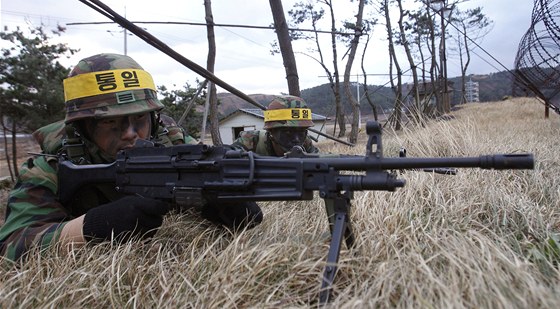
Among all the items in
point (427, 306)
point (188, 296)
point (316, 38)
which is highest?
point (316, 38)

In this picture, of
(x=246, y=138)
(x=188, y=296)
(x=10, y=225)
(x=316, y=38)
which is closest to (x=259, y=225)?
(x=188, y=296)

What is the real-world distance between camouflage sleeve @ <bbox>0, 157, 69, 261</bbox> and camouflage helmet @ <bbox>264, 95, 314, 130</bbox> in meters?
2.75

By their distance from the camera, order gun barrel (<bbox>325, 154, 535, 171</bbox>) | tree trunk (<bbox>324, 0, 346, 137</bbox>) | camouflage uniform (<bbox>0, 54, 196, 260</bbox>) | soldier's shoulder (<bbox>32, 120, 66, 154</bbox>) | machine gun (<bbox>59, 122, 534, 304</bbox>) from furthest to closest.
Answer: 1. tree trunk (<bbox>324, 0, 346, 137</bbox>)
2. soldier's shoulder (<bbox>32, 120, 66, 154</bbox>)
3. camouflage uniform (<bbox>0, 54, 196, 260</bbox>)
4. machine gun (<bbox>59, 122, 534, 304</bbox>)
5. gun barrel (<bbox>325, 154, 535, 171</bbox>)

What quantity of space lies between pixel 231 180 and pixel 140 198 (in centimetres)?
59

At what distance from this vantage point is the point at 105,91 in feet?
7.90

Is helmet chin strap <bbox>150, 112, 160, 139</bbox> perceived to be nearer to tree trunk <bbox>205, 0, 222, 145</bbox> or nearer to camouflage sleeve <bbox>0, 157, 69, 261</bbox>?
camouflage sleeve <bbox>0, 157, 69, 261</bbox>

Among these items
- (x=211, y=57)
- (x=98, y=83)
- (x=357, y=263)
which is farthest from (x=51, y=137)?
(x=211, y=57)

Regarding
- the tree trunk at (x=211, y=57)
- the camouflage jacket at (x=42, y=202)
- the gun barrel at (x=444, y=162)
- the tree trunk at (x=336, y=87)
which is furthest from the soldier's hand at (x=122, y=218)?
the tree trunk at (x=336, y=87)

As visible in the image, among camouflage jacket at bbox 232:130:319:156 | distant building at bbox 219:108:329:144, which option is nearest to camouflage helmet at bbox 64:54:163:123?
camouflage jacket at bbox 232:130:319:156

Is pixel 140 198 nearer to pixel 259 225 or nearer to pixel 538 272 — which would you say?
pixel 259 225

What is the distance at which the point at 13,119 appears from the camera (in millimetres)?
11969

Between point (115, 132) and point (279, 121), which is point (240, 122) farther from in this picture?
point (115, 132)

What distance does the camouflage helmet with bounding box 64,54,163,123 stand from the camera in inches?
93.7

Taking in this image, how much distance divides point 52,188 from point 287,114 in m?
2.88
